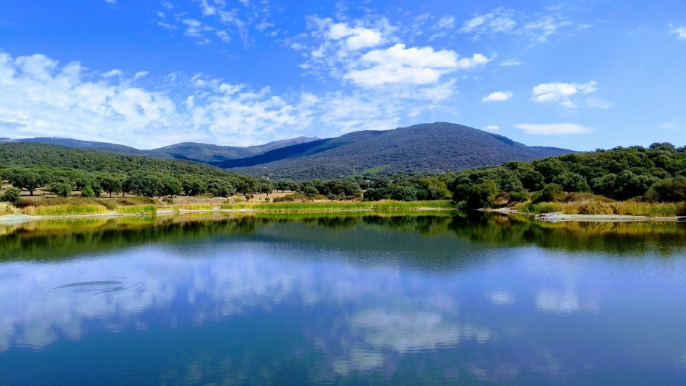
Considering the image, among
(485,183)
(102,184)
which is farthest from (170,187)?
(485,183)

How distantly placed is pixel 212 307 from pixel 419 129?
186 meters

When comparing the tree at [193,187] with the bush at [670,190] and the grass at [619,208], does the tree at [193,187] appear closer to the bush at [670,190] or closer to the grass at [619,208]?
the grass at [619,208]

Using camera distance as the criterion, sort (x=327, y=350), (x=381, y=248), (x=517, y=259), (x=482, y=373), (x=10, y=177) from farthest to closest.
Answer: (x=10, y=177)
(x=381, y=248)
(x=517, y=259)
(x=327, y=350)
(x=482, y=373)

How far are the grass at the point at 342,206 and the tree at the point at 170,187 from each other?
13.3 m

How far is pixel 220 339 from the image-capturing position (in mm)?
9148

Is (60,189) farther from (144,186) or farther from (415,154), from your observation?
(415,154)

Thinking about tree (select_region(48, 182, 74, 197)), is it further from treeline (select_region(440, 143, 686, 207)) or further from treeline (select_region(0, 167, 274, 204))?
treeline (select_region(440, 143, 686, 207))

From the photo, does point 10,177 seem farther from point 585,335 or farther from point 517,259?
point 585,335

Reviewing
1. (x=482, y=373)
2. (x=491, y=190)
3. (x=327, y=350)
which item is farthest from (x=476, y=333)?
(x=491, y=190)

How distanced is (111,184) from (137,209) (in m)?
14.6

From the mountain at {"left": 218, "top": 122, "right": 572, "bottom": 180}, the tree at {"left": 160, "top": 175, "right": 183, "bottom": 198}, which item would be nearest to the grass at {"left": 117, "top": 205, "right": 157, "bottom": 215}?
the tree at {"left": 160, "top": 175, "right": 183, "bottom": 198}

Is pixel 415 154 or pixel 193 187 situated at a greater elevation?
pixel 415 154

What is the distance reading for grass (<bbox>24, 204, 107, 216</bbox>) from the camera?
41550mm

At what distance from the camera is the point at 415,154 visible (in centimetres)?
16175
